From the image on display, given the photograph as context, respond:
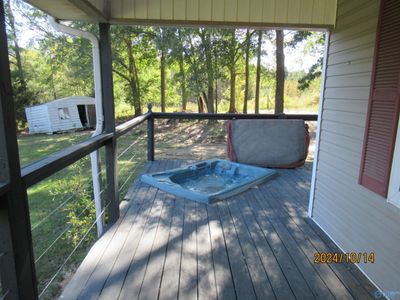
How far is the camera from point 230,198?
11.5 feet

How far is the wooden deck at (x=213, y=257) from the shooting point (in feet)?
6.11

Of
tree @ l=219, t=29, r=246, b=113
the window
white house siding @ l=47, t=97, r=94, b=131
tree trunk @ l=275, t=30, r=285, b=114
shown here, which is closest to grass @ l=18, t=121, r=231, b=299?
tree trunk @ l=275, t=30, r=285, b=114

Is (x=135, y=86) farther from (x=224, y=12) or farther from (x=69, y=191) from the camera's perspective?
(x=224, y=12)

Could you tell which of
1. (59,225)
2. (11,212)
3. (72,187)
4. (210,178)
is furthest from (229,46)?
(11,212)

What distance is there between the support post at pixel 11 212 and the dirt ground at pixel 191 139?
6.22 metres

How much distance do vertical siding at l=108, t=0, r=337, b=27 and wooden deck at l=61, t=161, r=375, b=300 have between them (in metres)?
1.88

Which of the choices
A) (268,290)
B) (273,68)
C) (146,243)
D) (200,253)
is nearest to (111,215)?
(146,243)

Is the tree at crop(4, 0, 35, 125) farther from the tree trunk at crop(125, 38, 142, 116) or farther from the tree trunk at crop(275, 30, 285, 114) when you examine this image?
the tree trunk at crop(125, 38, 142, 116)

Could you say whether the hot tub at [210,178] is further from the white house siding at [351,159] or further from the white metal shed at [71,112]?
the white metal shed at [71,112]

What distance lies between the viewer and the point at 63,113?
1448 centimetres

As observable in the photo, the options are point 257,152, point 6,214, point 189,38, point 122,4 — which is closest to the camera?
point 6,214

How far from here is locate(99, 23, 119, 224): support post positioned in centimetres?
259

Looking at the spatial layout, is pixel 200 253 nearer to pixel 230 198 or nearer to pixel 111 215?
pixel 111 215

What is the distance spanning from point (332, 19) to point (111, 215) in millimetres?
2732
